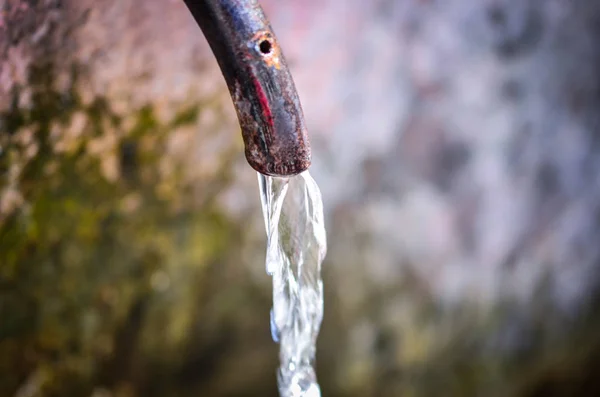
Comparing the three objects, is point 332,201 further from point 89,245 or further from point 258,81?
point 258,81

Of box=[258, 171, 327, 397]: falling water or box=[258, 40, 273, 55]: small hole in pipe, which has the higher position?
box=[258, 40, 273, 55]: small hole in pipe

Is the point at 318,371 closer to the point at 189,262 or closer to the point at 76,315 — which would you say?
the point at 189,262

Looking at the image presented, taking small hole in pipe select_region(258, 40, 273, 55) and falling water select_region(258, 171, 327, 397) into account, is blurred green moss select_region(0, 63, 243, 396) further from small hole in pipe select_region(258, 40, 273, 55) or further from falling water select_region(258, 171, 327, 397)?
small hole in pipe select_region(258, 40, 273, 55)

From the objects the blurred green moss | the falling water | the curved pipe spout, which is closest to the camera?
the curved pipe spout

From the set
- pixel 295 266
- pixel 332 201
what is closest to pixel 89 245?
pixel 295 266

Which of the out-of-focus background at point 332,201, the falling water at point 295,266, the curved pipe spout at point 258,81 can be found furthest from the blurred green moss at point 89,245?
the curved pipe spout at point 258,81

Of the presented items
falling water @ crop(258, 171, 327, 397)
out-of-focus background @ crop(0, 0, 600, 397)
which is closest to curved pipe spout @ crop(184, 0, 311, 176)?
falling water @ crop(258, 171, 327, 397)
